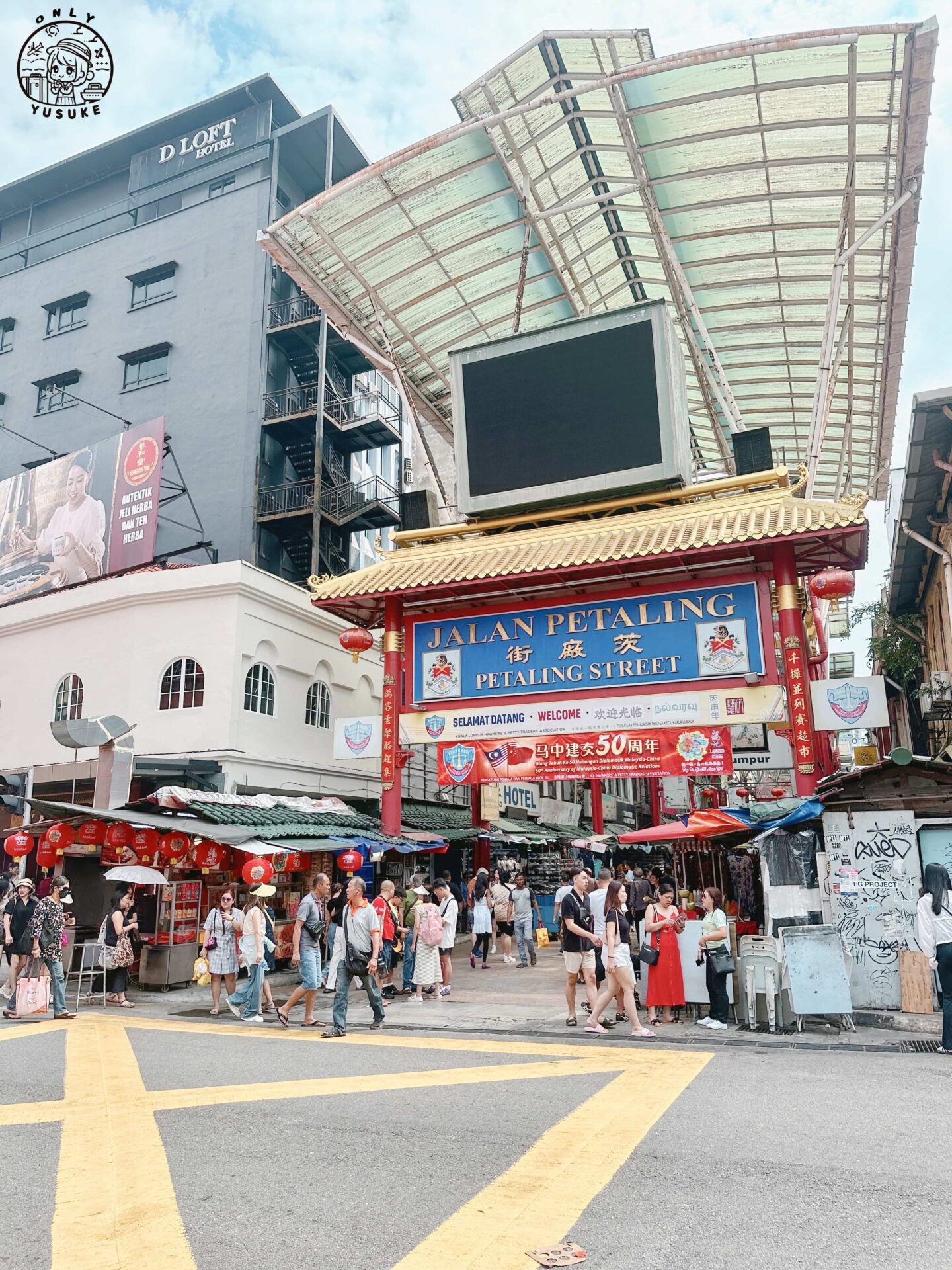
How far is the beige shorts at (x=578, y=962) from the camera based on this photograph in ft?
38.8

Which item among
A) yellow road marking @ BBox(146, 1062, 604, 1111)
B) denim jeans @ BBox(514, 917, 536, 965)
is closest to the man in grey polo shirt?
yellow road marking @ BBox(146, 1062, 604, 1111)

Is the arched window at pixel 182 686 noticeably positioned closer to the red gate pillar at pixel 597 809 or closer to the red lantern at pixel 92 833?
the red lantern at pixel 92 833

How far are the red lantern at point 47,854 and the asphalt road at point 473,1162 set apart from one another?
23.0 feet

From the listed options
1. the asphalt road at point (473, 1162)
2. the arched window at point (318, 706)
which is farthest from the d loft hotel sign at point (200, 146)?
the asphalt road at point (473, 1162)

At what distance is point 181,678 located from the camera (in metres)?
22.4

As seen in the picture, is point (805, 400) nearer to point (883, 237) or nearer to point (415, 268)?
point (883, 237)

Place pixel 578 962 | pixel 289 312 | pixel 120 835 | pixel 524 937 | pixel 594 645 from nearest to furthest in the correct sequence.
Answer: pixel 578 962
pixel 120 835
pixel 594 645
pixel 524 937
pixel 289 312

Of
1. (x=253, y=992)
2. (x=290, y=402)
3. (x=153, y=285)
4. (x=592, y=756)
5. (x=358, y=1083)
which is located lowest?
(x=358, y=1083)

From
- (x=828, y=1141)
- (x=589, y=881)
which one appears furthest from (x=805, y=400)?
(x=828, y=1141)

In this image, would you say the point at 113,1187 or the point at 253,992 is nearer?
the point at 113,1187

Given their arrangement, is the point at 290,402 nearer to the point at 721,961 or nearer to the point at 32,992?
the point at 32,992

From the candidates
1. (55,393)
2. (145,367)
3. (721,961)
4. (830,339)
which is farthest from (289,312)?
(721,961)

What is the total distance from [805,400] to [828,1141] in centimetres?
2538

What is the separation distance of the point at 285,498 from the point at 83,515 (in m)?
5.91
